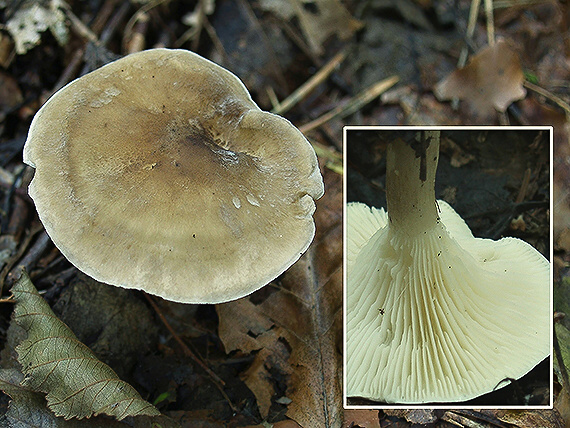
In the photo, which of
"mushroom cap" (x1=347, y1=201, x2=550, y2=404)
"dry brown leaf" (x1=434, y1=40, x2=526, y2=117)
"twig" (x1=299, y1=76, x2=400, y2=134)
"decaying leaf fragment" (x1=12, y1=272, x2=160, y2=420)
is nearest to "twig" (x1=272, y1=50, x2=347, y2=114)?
"twig" (x1=299, y1=76, x2=400, y2=134)

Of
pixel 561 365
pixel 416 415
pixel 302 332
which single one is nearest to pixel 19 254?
pixel 302 332

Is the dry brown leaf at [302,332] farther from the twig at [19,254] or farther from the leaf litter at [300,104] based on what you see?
the twig at [19,254]

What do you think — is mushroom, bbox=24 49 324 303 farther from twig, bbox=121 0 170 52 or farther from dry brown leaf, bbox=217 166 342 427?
twig, bbox=121 0 170 52

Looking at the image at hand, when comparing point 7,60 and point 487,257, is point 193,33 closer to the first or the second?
point 7,60

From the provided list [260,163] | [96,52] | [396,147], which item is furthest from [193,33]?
[396,147]

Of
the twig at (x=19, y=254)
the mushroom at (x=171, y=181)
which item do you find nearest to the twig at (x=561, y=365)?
the mushroom at (x=171, y=181)

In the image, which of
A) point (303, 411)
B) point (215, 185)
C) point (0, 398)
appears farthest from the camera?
point (303, 411)
